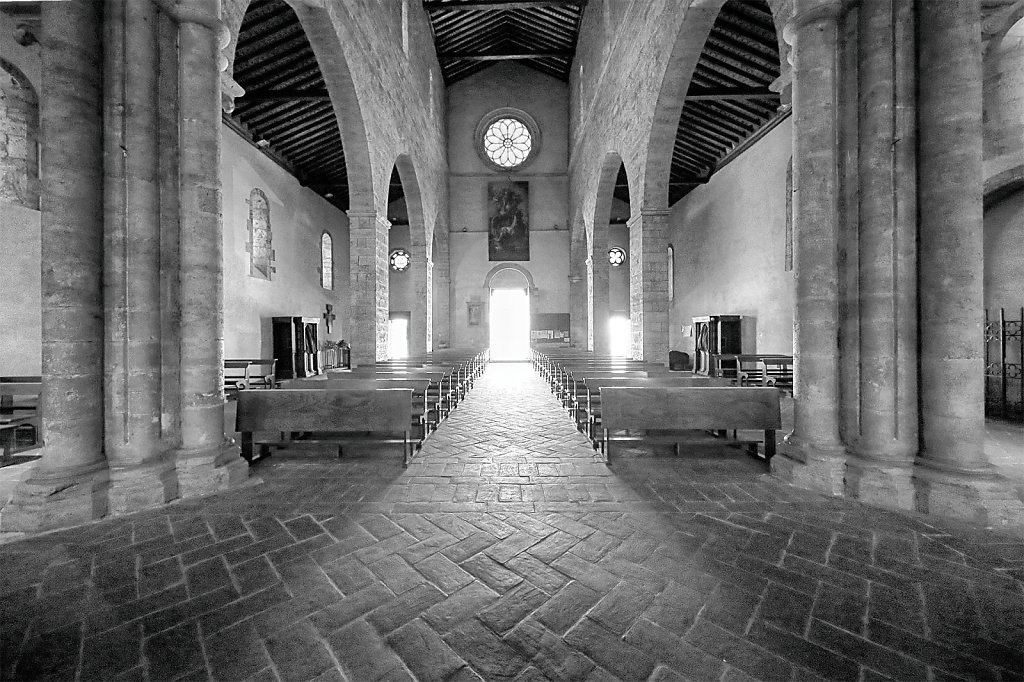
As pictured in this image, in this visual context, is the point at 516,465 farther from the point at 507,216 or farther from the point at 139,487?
the point at 507,216

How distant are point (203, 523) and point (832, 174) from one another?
494 cm

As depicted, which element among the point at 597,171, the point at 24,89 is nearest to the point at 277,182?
the point at 24,89

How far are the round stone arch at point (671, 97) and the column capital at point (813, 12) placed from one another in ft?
4.67

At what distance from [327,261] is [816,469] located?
1666 centimetres

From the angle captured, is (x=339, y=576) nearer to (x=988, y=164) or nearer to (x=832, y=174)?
(x=832, y=174)

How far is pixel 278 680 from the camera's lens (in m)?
1.63

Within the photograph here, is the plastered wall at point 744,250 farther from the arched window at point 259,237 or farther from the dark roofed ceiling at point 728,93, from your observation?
the arched window at point 259,237

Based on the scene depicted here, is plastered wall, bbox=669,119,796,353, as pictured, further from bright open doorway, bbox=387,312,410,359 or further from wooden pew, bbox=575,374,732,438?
bright open doorway, bbox=387,312,410,359

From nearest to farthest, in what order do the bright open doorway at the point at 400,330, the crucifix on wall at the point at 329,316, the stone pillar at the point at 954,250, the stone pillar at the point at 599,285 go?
the stone pillar at the point at 954,250 → the stone pillar at the point at 599,285 → the crucifix on wall at the point at 329,316 → the bright open doorway at the point at 400,330

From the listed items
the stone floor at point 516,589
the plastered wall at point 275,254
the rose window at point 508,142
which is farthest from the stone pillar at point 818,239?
the rose window at point 508,142

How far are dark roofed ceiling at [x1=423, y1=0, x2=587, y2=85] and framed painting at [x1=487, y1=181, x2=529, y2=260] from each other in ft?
14.7

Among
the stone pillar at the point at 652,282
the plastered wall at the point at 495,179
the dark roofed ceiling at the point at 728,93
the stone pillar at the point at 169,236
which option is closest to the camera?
the stone pillar at the point at 169,236

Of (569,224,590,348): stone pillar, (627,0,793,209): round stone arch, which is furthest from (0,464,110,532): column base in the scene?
(569,224,590,348): stone pillar

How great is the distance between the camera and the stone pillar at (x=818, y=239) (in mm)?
3543
